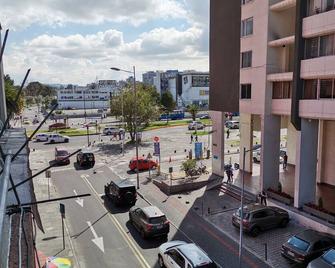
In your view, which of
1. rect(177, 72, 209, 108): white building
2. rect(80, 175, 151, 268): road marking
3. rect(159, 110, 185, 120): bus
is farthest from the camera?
rect(177, 72, 209, 108): white building

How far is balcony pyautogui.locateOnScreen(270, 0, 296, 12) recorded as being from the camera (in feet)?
71.6

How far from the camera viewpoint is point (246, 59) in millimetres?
26250

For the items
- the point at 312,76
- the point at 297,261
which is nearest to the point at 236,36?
the point at 312,76

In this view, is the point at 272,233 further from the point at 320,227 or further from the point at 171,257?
the point at 171,257

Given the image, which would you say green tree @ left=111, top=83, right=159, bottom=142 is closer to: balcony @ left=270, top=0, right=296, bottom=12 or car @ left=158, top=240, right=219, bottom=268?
balcony @ left=270, top=0, right=296, bottom=12

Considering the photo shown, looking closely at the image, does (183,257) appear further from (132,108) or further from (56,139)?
(56,139)

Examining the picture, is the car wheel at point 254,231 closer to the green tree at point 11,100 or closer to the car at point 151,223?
the car at point 151,223

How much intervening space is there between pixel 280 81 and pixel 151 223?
1279 cm

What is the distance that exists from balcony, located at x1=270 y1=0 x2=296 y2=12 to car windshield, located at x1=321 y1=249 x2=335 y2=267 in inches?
584

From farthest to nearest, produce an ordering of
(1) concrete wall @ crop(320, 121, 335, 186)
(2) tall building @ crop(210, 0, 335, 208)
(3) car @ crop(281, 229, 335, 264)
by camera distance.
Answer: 1. (1) concrete wall @ crop(320, 121, 335, 186)
2. (2) tall building @ crop(210, 0, 335, 208)
3. (3) car @ crop(281, 229, 335, 264)

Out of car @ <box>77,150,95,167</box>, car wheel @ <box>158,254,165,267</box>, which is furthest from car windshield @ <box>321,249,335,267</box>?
car @ <box>77,150,95,167</box>

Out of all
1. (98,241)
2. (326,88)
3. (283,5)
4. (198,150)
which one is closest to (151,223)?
(98,241)

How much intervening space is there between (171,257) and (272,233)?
279 inches

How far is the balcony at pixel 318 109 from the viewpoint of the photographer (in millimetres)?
18644
